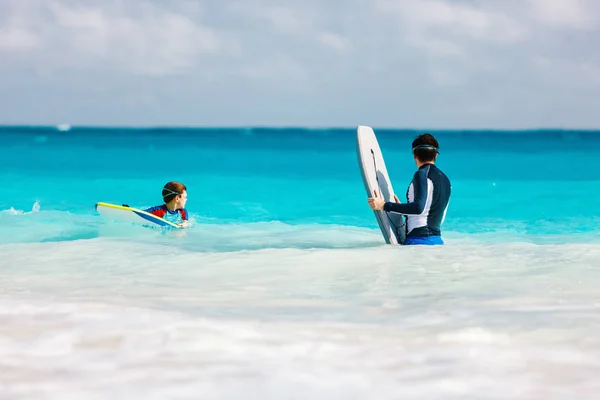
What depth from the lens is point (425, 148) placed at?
20.2 feet

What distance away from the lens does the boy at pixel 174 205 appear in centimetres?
861

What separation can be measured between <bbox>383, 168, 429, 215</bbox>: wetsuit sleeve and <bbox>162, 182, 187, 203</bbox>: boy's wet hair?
123 inches

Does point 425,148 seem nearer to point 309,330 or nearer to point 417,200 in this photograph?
point 417,200

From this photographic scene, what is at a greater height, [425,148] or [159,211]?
[159,211]

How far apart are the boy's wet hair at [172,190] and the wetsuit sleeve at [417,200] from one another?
10.3 ft

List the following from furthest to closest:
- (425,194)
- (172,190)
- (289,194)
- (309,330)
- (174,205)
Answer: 1. (289,194)
2. (174,205)
3. (172,190)
4. (425,194)
5. (309,330)

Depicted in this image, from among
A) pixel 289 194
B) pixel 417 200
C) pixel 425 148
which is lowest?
pixel 417 200

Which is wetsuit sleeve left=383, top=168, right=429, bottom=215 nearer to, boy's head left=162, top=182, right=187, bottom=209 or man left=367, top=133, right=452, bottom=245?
man left=367, top=133, right=452, bottom=245

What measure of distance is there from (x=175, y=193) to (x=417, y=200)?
3.49 m

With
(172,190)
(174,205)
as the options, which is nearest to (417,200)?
(172,190)

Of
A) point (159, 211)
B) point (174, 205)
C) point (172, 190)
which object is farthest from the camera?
point (159, 211)

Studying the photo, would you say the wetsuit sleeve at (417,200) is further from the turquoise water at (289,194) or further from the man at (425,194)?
the turquoise water at (289,194)

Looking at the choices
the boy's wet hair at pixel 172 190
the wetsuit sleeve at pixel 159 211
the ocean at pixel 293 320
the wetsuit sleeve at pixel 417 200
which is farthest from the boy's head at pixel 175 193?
the wetsuit sleeve at pixel 417 200

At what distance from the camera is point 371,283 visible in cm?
496
